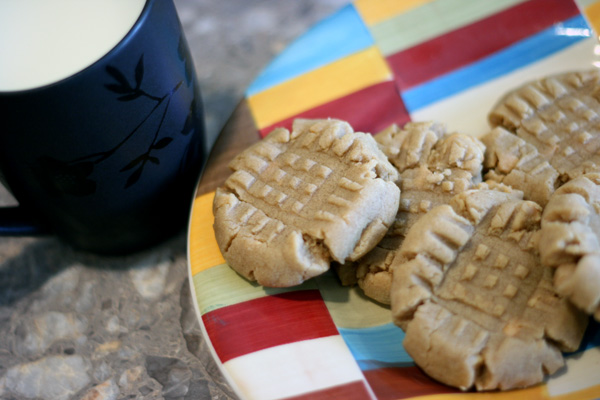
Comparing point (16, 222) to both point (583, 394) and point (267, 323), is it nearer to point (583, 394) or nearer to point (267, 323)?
point (267, 323)

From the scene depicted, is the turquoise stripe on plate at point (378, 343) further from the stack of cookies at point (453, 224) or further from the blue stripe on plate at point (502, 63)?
the blue stripe on plate at point (502, 63)

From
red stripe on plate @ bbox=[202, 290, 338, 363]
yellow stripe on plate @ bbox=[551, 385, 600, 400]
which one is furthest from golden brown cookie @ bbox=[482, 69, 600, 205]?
red stripe on plate @ bbox=[202, 290, 338, 363]

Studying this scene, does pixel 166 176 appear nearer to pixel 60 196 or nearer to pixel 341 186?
pixel 60 196

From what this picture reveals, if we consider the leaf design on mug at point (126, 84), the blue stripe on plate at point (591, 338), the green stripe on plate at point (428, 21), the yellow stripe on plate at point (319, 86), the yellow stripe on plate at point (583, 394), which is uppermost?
the leaf design on mug at point (126, 84)

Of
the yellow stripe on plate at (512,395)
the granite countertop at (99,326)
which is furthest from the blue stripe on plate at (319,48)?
the yellow stripe on plate at (512,395)

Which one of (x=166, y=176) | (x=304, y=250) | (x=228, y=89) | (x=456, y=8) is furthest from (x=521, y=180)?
(x=228, y=89)

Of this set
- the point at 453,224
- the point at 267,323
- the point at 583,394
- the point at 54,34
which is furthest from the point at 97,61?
the point at 583,394
